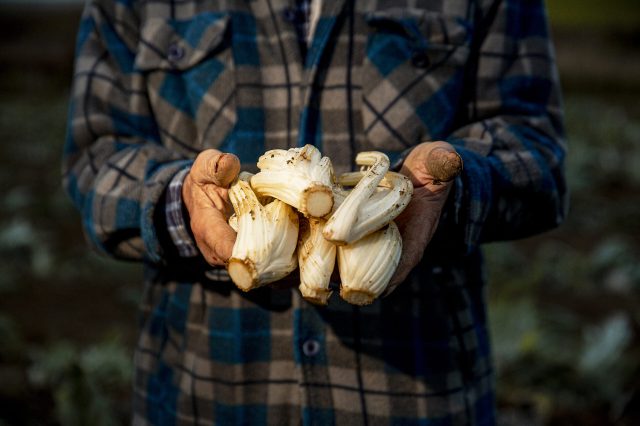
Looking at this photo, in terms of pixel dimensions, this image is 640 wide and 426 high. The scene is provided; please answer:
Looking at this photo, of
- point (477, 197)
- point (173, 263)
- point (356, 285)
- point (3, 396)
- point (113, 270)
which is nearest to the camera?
point (356, 285)

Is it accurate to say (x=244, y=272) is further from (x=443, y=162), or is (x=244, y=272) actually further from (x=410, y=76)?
(x=410, y=76)

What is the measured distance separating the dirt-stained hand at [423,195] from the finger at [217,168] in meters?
0.32

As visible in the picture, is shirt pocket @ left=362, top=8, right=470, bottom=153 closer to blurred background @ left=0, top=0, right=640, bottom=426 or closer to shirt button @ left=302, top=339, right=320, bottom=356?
shirt button @ left=302, top=339, right=320, bottom=356

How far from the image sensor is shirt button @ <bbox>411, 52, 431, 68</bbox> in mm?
1482

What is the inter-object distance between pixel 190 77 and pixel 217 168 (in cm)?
43

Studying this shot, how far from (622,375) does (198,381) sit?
83.9 inches

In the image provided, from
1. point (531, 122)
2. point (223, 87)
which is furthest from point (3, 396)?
point (531, 122)

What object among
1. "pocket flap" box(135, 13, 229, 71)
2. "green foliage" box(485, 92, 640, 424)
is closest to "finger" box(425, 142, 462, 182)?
"pocket flap" box(135, 13, 229, 71)

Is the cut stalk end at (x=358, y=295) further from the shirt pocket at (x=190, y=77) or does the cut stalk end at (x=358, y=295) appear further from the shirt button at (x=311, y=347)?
the shirt pocket at (x=190, y=77)

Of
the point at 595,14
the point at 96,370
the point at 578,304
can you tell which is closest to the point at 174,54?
the point at 96,370

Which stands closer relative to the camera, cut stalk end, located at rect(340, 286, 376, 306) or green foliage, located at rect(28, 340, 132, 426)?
cut stalk end, located at rect(340, 286, 376, 306)

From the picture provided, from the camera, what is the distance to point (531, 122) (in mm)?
1514

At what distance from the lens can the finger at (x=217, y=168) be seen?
3.89 feet

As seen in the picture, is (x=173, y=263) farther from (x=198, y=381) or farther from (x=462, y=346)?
(x=462, y=346)
